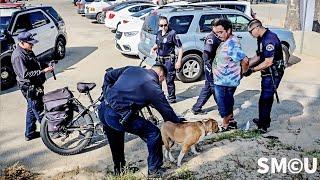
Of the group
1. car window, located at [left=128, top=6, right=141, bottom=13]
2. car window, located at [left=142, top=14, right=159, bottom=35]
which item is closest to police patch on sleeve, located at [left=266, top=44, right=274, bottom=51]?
car window, located at [left=142, top=14, right=159, bottom=35]

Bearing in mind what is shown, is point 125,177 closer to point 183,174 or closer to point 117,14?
point 183,174

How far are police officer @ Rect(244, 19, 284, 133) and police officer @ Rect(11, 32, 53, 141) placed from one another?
120 inches

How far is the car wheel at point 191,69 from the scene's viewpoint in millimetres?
9000

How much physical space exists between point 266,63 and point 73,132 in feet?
9.61

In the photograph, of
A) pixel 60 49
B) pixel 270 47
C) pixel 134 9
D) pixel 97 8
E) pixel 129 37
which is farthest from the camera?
pixel 97 8

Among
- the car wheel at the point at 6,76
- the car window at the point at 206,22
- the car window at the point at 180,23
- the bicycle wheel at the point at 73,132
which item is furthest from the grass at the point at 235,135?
the car wheel at the point at 6,76

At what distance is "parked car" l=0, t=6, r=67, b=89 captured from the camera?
894cm

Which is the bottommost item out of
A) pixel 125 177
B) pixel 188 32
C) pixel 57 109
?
pixel 125 177

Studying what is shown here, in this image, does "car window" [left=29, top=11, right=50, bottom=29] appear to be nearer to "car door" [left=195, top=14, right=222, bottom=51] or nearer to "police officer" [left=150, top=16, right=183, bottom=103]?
"car door" [left=195, top=14, right=222, bottom=51]

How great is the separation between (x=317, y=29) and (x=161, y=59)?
916cm

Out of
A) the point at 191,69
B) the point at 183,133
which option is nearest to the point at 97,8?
the point at 191,69

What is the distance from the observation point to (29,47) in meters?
5.71
